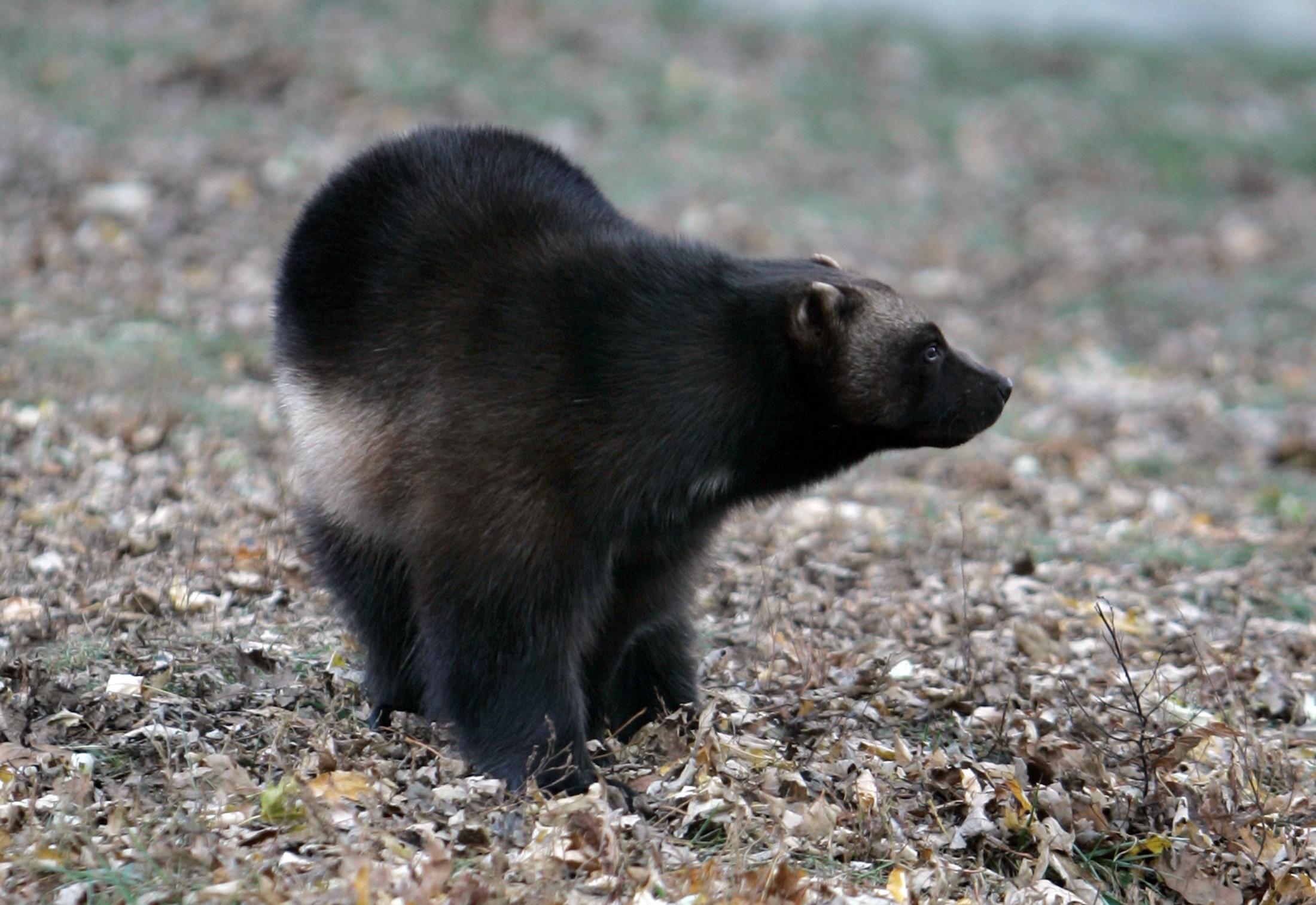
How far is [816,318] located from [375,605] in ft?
5.74

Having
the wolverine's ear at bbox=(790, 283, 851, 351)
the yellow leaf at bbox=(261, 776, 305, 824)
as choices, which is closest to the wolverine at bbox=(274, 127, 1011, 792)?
the wolverine's ear at bbox=(790, 283, 851, 351)

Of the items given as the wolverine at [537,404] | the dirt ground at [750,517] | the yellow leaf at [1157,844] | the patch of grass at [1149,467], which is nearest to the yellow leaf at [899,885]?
the dirt ground at [750,517]

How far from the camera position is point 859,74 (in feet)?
57.2

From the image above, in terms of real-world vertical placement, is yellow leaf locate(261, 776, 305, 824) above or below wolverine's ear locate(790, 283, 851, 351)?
below

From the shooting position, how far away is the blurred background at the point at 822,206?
783 cm

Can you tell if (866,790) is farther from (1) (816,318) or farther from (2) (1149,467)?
(2) (1149,467)

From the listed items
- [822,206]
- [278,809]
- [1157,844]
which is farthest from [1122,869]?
[822,206]

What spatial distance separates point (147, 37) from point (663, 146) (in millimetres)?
5051

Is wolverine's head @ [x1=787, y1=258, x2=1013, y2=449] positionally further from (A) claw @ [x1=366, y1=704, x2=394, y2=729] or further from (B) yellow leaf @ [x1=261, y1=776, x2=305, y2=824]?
(B) yellow leaf @ [x1=261, y1=776, x2=305, y2=824]

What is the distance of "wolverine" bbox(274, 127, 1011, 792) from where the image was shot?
4445mm

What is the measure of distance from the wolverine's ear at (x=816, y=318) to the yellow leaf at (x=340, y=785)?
6.18 ft

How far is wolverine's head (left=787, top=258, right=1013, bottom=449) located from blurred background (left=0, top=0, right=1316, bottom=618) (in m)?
2.40

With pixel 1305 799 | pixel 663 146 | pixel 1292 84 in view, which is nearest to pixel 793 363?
pixel 1305 799

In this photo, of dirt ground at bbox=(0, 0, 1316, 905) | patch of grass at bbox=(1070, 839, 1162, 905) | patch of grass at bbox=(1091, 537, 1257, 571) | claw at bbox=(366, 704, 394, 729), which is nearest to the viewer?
dirt ground at bbox=(0, 0, 1316, 905)
